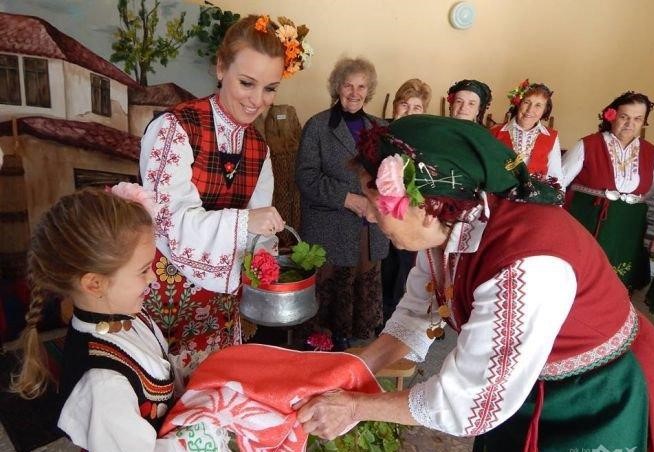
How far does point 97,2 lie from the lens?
2.79m

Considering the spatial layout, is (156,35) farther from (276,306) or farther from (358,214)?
(276,306)

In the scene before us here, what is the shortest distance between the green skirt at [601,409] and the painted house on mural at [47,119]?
285 cm

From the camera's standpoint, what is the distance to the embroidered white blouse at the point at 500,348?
89 cm

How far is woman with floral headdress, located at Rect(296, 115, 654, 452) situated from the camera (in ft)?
2.96

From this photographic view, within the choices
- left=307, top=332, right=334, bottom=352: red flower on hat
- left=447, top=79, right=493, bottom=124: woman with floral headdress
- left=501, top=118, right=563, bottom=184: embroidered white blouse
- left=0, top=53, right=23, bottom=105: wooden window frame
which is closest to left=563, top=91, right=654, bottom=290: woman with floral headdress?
left=501, top=118, right=563, bottom=184: embroidered white blouse

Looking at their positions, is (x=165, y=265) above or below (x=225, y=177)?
below

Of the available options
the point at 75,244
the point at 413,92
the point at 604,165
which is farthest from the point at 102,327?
the point at 604,165

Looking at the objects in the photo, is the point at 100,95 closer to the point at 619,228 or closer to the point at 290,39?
the point at 290,39

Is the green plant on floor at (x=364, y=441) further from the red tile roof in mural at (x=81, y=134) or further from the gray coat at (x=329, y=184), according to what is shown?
the red tile roof in mural at (x=81, y=134)

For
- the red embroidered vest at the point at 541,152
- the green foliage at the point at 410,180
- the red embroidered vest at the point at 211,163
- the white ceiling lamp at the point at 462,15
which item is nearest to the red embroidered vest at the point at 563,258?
the green foliage at the point at 410,180

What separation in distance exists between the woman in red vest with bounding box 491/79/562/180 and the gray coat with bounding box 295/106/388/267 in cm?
128

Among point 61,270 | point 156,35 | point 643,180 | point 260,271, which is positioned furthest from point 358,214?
point 643,180

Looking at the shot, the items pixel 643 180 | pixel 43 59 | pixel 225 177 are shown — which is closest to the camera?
pixel 225 177

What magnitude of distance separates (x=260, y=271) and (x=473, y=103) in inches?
87.9
